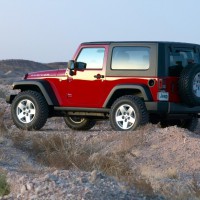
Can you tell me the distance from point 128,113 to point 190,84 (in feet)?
4.22

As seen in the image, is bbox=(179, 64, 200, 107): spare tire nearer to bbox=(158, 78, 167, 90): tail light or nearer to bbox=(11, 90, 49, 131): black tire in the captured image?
bbox=(158, 78, 167, 90): tail light

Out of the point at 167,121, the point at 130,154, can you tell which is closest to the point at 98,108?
the point at 167,121

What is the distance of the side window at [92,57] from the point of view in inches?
585

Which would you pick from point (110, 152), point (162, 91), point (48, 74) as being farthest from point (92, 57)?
point (110, 152)

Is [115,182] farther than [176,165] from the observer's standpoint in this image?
No

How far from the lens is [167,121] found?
16.0 m

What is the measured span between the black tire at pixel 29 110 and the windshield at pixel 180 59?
2823 millimetres

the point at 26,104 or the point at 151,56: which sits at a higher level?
the point at 151,56

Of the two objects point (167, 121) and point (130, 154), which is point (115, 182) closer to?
point (130, 154)

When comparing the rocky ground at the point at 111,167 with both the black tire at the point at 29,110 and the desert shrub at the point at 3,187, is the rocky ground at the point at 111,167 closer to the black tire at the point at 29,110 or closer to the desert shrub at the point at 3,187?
the desert shrub at the point at 3,187

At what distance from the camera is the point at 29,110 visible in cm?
1587

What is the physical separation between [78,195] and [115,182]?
0.73 metres

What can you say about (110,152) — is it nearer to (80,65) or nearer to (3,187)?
(80,65)

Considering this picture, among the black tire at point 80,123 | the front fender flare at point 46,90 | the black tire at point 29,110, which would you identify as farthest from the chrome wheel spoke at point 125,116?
the black tire at point 80,123
